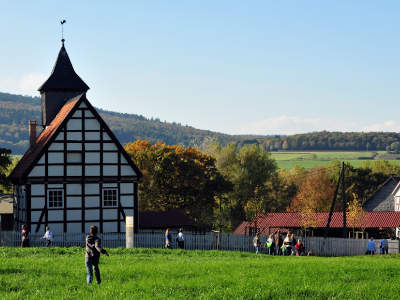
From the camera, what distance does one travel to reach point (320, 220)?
80.1 metres

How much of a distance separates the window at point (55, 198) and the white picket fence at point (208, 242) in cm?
374

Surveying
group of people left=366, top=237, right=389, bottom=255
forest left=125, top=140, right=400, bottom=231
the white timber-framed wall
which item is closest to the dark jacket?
group of people left=366, top=237, right=389, bottom=255

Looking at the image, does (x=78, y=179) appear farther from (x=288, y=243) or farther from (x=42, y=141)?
(x=288, y=243)

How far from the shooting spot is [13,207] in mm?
59312

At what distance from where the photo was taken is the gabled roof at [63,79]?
58.2 metres

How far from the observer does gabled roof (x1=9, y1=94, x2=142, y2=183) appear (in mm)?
51656

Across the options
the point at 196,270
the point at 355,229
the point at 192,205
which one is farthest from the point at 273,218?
the point at 196,270

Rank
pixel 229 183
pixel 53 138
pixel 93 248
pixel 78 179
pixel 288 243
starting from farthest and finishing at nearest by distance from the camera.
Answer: pixel 229 183 < pixel 78 179 < pixel 53 138 < pixel 288 243 < pixel 93 248

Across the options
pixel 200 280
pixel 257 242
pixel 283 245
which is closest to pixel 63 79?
pixel 257 242

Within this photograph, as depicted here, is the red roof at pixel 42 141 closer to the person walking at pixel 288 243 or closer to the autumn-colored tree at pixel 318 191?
the person walking at pixel 288 243

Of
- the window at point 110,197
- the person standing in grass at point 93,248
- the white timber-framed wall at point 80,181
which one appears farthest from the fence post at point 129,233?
the person standing in grass at point 93,248

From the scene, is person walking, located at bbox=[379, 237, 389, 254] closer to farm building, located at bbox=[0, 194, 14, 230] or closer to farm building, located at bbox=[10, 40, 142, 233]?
farm building, located at bbox=[10, 40, 142, 233]

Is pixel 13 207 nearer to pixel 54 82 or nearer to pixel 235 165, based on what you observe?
pixel 54 82

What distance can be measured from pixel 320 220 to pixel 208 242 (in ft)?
109
